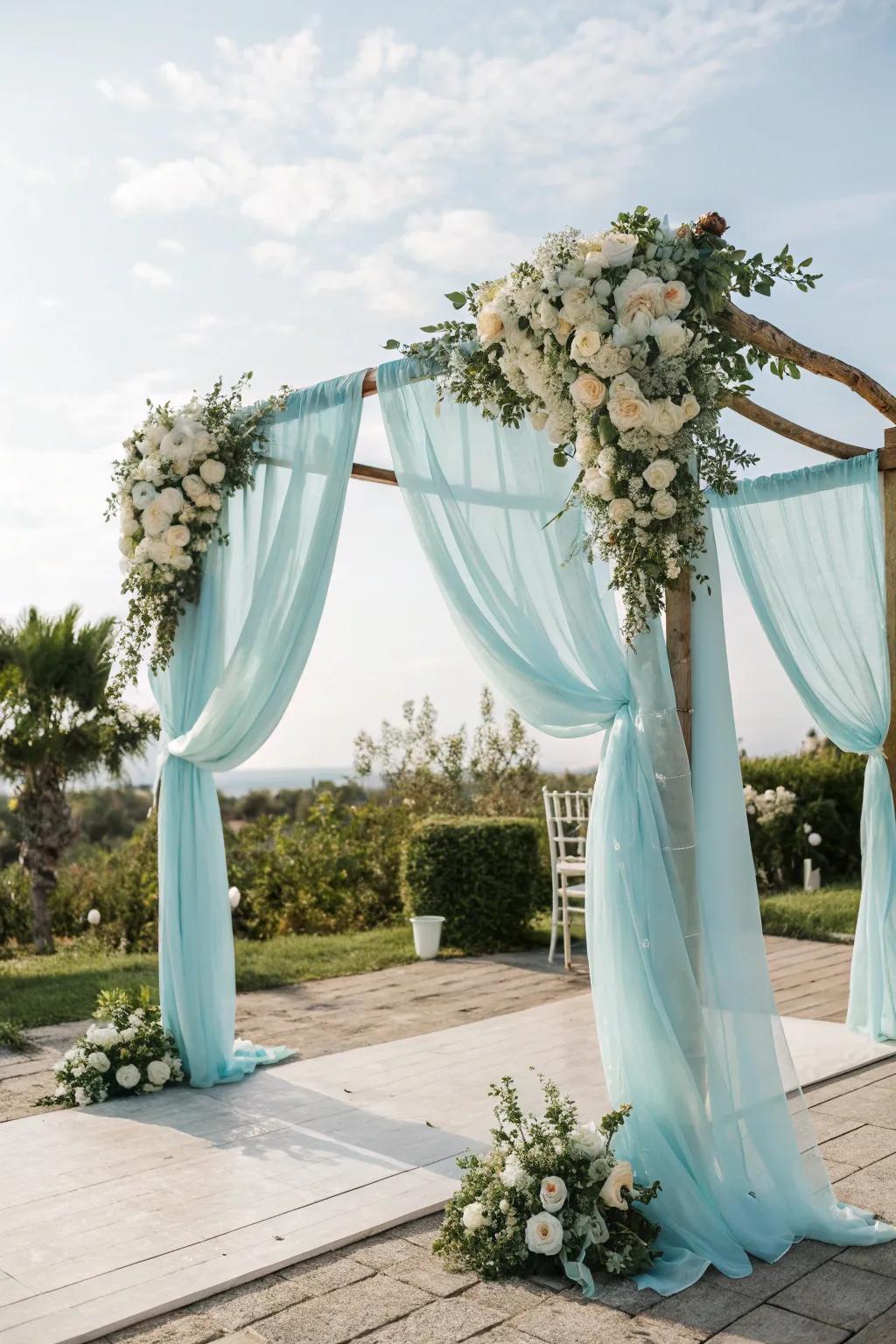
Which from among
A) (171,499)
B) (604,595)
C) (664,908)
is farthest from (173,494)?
(664,908)

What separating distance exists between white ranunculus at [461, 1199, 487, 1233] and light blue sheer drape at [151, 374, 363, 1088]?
200cm

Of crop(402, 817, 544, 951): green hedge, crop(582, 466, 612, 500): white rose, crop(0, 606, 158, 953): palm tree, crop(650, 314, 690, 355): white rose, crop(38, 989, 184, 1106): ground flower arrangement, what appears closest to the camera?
crop(650, 314, 690, 355): white rose

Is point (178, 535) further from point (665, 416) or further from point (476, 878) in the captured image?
point (476, 878)

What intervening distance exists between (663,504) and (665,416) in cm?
23

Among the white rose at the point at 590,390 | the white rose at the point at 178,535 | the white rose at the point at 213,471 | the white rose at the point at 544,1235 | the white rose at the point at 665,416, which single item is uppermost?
the white rose at the point at 213,471

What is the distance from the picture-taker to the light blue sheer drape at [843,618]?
5.26 meters

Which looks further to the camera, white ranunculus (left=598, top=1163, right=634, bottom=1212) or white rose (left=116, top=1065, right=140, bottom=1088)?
white rose (left=116, top=1065, right=140, bottom=1088)

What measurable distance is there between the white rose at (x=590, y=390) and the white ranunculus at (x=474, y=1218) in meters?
2.14

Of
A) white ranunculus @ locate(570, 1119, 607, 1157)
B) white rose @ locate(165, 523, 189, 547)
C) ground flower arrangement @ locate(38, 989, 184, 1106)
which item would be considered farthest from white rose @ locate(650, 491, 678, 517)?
ground flower arrangement @ locate(38, 989, 184, 1106)

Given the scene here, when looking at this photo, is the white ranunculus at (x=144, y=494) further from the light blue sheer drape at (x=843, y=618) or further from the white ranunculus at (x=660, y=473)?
the light blue sheer drape at (x=843, y=618)

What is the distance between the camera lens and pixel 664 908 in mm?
3152

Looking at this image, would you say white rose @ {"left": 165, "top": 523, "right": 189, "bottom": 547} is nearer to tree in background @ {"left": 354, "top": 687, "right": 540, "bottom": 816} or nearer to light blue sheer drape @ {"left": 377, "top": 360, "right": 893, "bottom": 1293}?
light blue sheer drape @ {"left": 377, "top": 360, "right": 893, "bottom": 1293}

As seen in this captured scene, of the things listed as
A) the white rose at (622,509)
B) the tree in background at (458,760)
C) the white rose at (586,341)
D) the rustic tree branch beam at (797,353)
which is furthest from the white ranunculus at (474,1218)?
the tree in background at (458,760)

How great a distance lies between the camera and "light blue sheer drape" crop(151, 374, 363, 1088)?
438 centimetres
